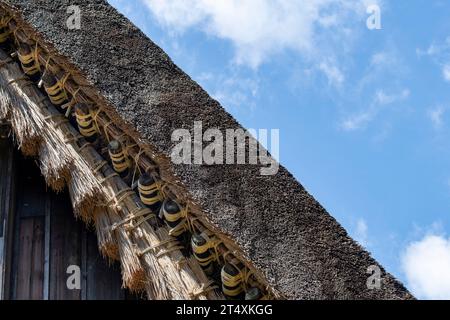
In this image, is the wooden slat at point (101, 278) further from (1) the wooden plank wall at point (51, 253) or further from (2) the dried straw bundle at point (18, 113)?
(2) the dried straw bundle at point (18, 113)

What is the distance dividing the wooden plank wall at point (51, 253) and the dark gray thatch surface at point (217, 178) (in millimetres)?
1115

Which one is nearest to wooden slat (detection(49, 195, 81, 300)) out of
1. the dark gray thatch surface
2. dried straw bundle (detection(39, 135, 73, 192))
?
dried straw bundle (detection(39, 135, 73, 192))

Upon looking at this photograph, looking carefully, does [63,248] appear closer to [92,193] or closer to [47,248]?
[47,248]

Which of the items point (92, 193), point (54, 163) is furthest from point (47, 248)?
point (92, 193)

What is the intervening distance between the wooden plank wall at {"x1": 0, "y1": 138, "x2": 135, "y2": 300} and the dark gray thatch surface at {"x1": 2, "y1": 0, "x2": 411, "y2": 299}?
1.12 meters

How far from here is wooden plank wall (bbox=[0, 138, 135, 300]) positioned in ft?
19.3

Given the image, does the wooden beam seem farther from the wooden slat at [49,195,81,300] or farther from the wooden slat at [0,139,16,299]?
the wooden slat at [0,139,16,299]

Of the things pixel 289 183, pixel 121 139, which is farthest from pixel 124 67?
pixel 289 183

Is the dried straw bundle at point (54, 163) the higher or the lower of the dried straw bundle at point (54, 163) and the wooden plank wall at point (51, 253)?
the higher

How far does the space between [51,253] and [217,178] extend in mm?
1462

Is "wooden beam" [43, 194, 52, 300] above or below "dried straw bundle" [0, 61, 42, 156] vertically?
below

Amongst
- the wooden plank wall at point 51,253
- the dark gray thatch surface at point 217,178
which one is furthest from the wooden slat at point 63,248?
the dark gray thatch surface at point 217,178

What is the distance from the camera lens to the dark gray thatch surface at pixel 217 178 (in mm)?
4723

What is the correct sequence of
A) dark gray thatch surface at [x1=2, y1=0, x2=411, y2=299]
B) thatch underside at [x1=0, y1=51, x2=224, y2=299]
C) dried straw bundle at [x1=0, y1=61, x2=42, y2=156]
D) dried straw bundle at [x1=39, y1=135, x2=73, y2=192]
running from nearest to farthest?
dark gray thatch surface at [x1=2, y1=0, x2=411, y2=299]
thatch underside at [x1=0, y1=51, x2=224, y2=299]
dried straw bundle at [x1=39, y1=135, x2=73, y2=192]
dried straw bundle at [x1=0, y1=61, x2=42, y2=156]
